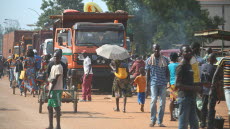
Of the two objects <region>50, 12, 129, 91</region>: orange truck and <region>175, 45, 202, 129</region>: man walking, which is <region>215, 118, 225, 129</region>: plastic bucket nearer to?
<region>175, 45, 202, 129</region>: man walking

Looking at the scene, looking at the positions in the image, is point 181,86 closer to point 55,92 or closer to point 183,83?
point 183,83

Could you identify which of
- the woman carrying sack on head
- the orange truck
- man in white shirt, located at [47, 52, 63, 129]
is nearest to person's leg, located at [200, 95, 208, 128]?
man in white shirt, located at [47, 52, 63, 129]

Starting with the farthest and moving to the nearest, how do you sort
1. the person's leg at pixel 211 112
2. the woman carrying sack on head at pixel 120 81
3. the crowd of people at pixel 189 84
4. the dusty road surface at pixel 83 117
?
the woman carrying sack on head at pixel 120 81, the dusty road surface at pixel 83 117, the person's leg at pixel 211 112, the crowd of people at pixel 189 84

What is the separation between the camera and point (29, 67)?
2098cm

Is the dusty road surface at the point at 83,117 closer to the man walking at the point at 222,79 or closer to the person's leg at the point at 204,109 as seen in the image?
the person's leg at the point at 204,109

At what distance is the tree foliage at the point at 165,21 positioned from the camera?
4706 centimetres

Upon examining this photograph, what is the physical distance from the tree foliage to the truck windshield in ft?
79.7

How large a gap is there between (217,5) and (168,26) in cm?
2334

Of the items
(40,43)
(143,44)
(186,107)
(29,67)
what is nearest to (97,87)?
(29,67)

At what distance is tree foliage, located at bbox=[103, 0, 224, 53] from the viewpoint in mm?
47062

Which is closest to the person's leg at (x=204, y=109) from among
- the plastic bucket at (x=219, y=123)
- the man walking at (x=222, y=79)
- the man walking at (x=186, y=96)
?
the plastic bucket at (x=219, y=123)

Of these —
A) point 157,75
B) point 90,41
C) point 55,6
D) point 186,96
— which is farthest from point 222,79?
point 55,6

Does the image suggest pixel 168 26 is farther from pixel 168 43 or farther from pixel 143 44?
pixel 143 44

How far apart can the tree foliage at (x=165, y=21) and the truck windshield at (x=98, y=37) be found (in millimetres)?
24287
